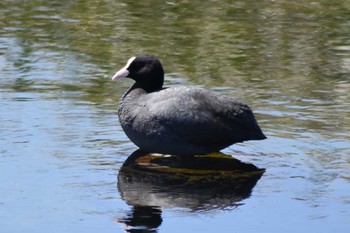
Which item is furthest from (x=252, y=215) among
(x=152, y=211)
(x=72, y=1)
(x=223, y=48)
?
(x=72, y=1)

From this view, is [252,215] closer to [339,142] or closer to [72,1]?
[339,142]

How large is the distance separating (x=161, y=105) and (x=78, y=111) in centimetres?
141

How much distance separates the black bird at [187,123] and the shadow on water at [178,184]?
13cm

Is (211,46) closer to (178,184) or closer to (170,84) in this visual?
(170,84)

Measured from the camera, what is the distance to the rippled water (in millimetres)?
6559

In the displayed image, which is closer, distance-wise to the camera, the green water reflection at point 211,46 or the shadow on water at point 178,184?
the shadow on water at point 178,184

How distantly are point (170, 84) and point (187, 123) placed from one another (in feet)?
7.17

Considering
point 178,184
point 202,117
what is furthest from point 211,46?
point 178,184

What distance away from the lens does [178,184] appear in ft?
23.7

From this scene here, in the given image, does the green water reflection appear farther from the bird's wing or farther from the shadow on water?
the shadow on water

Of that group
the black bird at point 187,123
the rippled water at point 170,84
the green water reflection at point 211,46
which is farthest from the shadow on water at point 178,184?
the green water reflection at point 211,46

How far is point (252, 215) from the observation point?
6.50 m

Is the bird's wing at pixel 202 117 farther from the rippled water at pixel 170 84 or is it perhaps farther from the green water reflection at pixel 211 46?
the green water reflection at pixel 211 46

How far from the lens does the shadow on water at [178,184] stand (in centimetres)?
663
